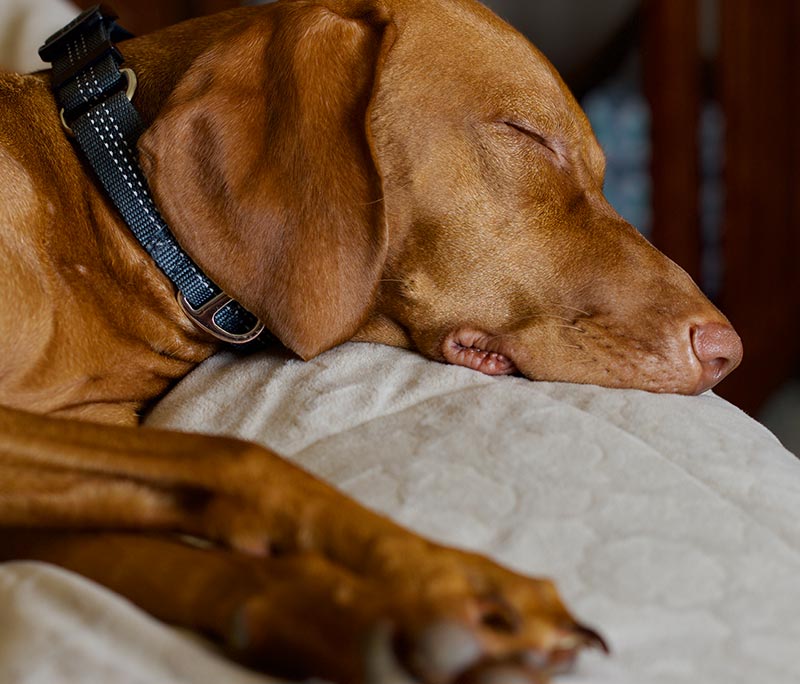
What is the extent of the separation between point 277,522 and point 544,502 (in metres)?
0.33

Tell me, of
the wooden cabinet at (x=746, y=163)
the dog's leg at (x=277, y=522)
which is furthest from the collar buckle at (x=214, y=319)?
the wooden cabinet at (x=746, y=163)

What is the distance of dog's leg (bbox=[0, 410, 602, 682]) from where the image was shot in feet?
3.01

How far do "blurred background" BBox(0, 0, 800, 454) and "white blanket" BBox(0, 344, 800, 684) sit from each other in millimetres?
2894

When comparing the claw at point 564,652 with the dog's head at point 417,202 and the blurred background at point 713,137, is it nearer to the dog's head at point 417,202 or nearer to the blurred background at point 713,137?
the dog's head at point 417,202

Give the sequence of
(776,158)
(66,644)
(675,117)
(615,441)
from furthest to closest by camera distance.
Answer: (776,158)
(675,117)
(615,441)
(66,644)

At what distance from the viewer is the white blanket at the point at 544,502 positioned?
997 millimetres

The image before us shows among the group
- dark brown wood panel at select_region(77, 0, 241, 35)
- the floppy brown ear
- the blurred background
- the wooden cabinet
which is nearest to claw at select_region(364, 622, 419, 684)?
the floppy brown ear

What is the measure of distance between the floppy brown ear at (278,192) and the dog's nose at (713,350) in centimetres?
53

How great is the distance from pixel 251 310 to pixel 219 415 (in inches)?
7.4

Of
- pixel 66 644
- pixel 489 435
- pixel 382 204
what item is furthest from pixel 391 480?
pixel 382 204

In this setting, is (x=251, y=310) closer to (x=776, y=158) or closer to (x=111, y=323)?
(x=111, y=323)

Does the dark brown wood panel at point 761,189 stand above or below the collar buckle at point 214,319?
below

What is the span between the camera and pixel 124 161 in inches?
68.3

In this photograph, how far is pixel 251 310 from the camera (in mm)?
1672
